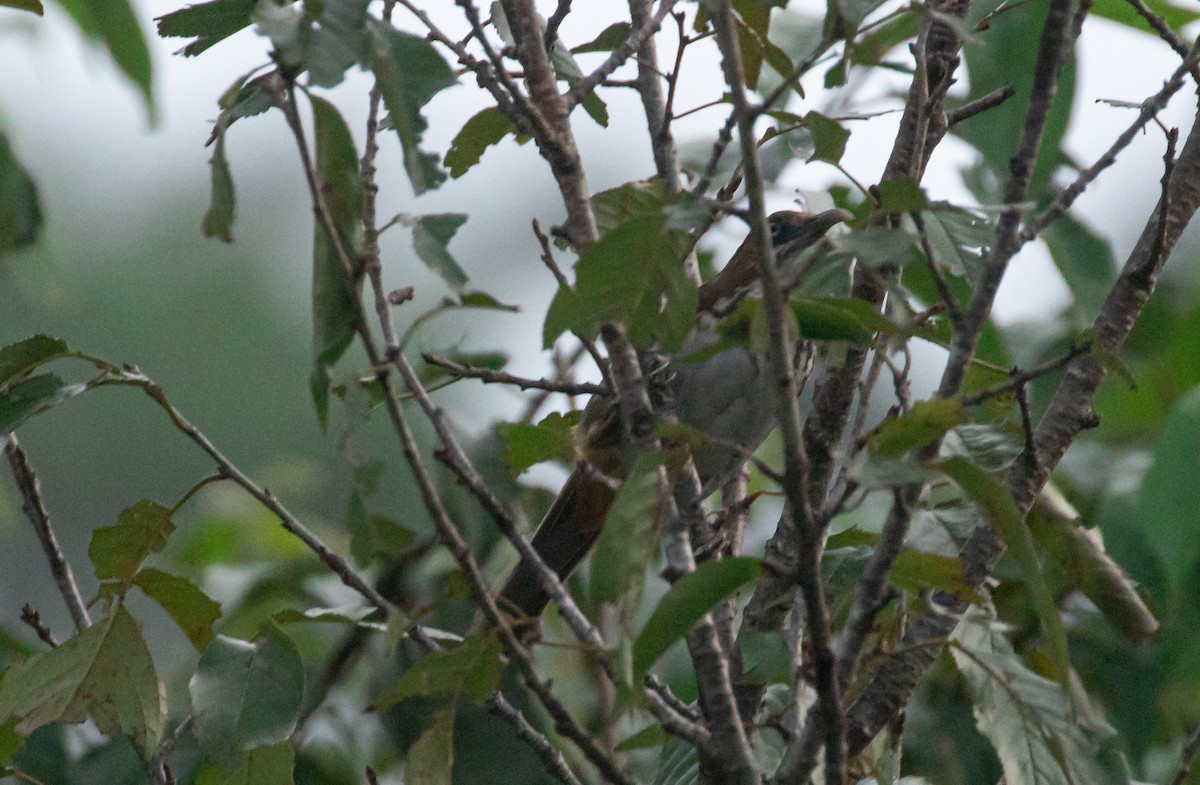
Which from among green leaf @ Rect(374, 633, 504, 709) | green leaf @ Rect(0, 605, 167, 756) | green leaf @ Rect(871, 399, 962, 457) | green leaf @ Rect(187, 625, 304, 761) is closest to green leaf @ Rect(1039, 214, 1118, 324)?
green leaf @ Rect(871, 399, 962, 457)

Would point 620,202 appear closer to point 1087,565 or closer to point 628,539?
point 628,539

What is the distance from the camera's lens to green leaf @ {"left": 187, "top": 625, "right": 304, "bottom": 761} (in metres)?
1.93

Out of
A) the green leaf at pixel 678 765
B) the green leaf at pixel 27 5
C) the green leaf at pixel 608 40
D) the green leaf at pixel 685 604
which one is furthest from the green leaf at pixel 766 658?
the green leaf at pixel 27 5

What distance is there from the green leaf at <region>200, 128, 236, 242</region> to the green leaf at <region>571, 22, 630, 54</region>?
0.96 metres

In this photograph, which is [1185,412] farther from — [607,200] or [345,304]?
[345,304]

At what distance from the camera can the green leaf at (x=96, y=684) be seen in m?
1.99

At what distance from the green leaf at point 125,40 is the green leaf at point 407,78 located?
241mm

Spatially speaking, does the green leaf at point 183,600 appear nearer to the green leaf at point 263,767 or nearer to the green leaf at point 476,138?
the green leaf at point 263,767

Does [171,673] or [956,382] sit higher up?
[956,382]

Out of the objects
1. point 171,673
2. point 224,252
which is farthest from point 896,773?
point 224,252

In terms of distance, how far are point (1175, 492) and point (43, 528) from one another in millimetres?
2110

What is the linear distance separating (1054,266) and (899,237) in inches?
36.0

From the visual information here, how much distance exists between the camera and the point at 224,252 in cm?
1106

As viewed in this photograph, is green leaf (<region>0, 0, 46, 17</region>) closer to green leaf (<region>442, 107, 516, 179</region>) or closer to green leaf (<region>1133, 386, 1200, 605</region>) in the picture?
green leaf (<region>442, 107, 516, 179</region>)
